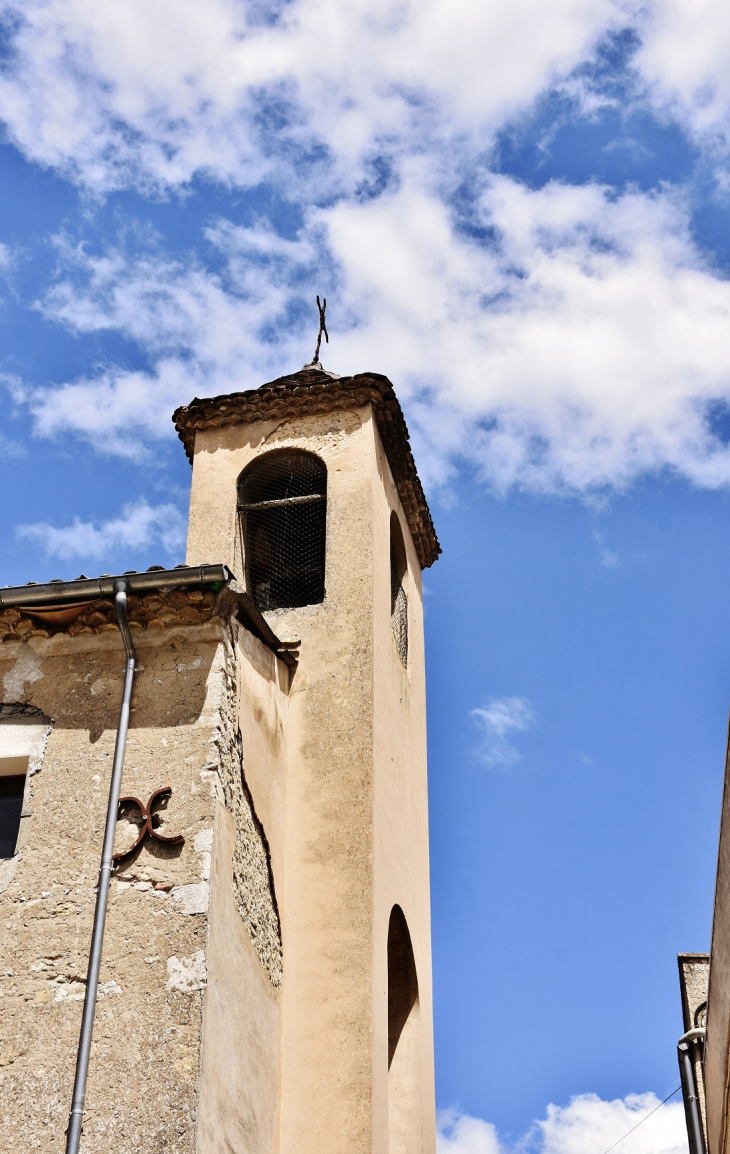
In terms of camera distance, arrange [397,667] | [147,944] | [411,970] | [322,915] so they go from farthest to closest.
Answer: [397,667]
[411,970]
[322,915]
[147,944]

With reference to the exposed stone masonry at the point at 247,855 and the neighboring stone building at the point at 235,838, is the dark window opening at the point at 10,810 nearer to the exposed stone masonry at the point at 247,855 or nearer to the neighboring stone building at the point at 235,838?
the neighboring stone building at the point at 235,838

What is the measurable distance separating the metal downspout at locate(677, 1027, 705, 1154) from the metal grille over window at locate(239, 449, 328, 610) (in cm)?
614

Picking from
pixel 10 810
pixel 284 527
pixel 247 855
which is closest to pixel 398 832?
pixel 247 855

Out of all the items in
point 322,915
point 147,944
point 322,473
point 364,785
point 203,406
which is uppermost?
point 203,406

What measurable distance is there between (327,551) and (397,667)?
140cm

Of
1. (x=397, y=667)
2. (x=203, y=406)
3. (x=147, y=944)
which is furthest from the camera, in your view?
(x=203, y=406)

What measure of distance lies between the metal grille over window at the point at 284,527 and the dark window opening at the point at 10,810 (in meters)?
3.62

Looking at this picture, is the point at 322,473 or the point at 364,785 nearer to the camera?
the point at 364,785

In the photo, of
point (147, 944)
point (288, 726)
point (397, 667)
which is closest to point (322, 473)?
point (397, 667)

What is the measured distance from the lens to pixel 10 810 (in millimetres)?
8570

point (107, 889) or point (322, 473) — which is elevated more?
point (322, 473)

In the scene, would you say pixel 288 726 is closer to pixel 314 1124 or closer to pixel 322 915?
pixel 322 915

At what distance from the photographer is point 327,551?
1151cm

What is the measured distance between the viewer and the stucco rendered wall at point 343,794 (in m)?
8.88
